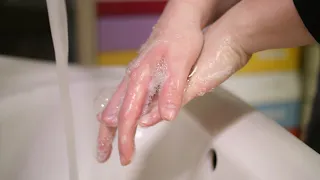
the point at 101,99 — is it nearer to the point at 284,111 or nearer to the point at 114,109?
the point at 114,109

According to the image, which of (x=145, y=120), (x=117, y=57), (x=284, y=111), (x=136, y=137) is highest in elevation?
Answer: (x=145, y=120)

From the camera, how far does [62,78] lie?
20.2 inches

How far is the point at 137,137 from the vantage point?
1.85ft

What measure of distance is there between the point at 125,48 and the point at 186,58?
62cm

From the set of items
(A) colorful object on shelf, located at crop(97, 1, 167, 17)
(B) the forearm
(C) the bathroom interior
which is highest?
(B) the forearm

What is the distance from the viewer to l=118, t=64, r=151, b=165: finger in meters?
0.41

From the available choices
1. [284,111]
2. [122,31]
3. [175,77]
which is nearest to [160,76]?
[175,77]

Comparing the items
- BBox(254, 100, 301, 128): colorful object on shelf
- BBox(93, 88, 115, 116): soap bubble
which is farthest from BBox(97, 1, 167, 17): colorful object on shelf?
BBox(93, 88, 115, 116): soap bubble

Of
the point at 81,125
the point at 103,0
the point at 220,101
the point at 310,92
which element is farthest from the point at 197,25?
the point at 310,92

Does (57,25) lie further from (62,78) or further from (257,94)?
(257,94)

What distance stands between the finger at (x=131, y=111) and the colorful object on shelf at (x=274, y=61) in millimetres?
686

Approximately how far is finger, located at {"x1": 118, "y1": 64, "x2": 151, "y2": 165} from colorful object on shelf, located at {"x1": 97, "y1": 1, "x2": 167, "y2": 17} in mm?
613

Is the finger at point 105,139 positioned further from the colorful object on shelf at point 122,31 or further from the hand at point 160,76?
the colorful object on shelf at point 122,31

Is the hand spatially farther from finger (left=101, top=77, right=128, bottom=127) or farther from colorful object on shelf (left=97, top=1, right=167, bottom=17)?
colorful object on shelf (left=97, top=1, right=167, bottom=17)
